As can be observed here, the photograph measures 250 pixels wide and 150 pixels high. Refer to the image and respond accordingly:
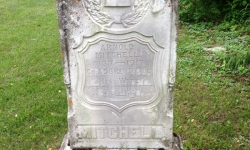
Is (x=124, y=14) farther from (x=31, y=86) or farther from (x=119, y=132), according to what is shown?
(x=31, y=86)

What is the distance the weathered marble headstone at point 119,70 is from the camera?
8.06 ft

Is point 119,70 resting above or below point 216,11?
below

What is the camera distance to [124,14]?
2.45 m

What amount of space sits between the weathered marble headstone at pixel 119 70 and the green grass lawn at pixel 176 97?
980mm

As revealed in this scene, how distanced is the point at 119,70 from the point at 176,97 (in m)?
2.07

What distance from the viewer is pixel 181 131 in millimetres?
3840

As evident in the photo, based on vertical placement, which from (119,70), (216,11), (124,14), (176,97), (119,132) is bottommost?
(176,97)

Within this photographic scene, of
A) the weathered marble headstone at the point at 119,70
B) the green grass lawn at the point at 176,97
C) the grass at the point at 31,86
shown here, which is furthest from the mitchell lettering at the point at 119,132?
the grass at the point at 31,86

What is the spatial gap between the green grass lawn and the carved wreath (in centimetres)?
182

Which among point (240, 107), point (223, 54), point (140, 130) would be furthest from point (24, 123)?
point (223, 54)

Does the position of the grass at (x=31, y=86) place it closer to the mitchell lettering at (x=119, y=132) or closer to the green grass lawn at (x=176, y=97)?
the green grass lawn at (x=176, y=97)

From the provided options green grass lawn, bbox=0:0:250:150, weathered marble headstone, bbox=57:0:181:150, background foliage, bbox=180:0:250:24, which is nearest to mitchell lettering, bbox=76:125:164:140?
weathered marble headstone, bbox=57:0:181:150

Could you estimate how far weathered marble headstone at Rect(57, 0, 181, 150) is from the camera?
2.46 metres

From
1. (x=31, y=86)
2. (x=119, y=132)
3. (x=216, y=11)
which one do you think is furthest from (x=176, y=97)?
(x=216, y=11)
